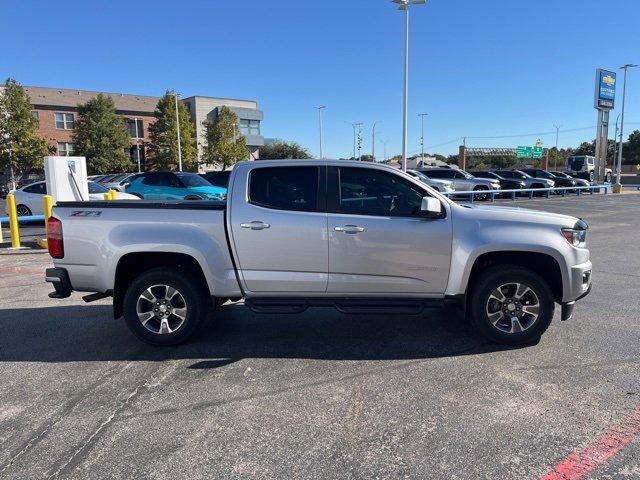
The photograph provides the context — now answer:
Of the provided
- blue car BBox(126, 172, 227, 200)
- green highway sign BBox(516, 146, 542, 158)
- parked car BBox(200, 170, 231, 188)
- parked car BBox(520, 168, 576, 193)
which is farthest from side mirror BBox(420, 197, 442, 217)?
green highway sign BBox(516, 146, 542, 158)

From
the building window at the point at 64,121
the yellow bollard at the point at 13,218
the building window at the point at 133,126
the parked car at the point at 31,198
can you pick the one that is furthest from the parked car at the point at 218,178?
the building window at the point at 133,126

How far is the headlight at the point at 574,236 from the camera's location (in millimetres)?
4773

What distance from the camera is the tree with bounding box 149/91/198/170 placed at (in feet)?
171

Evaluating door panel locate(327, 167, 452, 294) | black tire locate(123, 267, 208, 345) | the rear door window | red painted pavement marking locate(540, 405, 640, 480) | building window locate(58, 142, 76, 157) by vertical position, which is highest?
building window locate(58, 142, 76, 157)

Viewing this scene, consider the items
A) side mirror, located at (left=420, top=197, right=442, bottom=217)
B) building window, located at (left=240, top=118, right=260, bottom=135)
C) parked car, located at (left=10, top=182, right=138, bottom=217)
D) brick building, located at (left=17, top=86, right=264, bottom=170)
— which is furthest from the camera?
building window, located at (left=240, top=118, right=260, bottom=135)

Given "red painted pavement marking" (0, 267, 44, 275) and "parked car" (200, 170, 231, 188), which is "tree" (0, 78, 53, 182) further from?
"red painted pavement marking" (0, 267, 44, 275)

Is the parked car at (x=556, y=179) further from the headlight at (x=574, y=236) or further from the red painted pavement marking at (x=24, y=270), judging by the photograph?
the red painted pavement marking at (x=24, y=270)

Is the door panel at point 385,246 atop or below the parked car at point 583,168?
below

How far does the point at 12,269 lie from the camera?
→ 9016 mm

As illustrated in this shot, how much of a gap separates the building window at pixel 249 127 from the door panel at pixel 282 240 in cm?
6778

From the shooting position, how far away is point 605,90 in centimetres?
3975

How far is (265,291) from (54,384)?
6.41 feet

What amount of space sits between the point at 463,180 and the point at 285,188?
24826 mm

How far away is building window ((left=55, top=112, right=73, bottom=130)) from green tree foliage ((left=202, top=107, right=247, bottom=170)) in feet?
46.6
